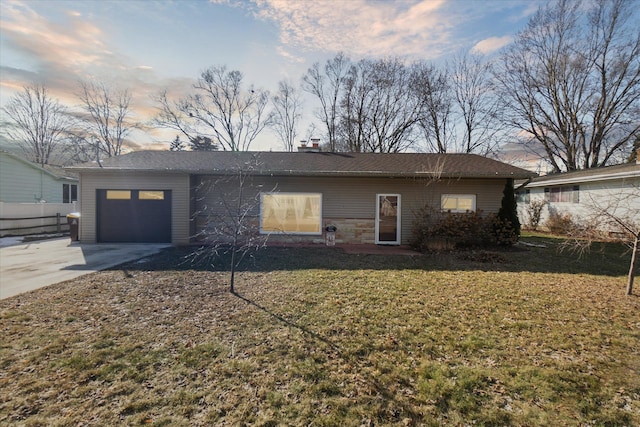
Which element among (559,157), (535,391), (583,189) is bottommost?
(535,391)

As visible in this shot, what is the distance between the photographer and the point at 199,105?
80.9 feet

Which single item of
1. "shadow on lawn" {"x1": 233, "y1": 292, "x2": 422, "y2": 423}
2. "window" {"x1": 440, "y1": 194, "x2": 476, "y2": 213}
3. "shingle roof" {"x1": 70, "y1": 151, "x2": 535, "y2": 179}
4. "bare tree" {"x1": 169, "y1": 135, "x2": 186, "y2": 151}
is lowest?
"shadow on lawn" {"x1": 233, "y1": 292, "x2": 422, "y2": 423}

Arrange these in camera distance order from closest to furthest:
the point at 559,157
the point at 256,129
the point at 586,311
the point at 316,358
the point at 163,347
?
the point at 316,358 < the point at 163,347 < the point at 586,311 < the point at 559,157 < the point at 256,129

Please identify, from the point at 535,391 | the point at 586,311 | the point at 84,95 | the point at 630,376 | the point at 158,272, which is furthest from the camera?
the point at 84,95

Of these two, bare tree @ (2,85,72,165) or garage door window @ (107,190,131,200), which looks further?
bare tree @ (2,85,72,165)

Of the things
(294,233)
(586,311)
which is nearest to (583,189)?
(586,311)

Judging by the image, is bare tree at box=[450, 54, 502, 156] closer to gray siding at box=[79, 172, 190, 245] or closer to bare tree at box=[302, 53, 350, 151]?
bare tree at box=[302, 53, 350, 151]

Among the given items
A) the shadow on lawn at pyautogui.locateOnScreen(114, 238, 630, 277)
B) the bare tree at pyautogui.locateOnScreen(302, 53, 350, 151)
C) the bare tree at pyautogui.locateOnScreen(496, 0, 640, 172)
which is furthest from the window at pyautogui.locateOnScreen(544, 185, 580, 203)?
the bare tree at pyautogui.locateOnScreen(302, 53, 350, 151)

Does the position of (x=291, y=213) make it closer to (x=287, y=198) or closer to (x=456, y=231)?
(x=287, y=198)

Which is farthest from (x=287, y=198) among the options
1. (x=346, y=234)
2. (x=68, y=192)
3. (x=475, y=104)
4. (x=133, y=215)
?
(x=475, y=104)

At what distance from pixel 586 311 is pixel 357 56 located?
2310cm

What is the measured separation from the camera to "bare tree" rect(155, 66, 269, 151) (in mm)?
24312

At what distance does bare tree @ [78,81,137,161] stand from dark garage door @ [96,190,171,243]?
67.3ft

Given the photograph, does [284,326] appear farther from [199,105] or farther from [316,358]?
[199,105]
